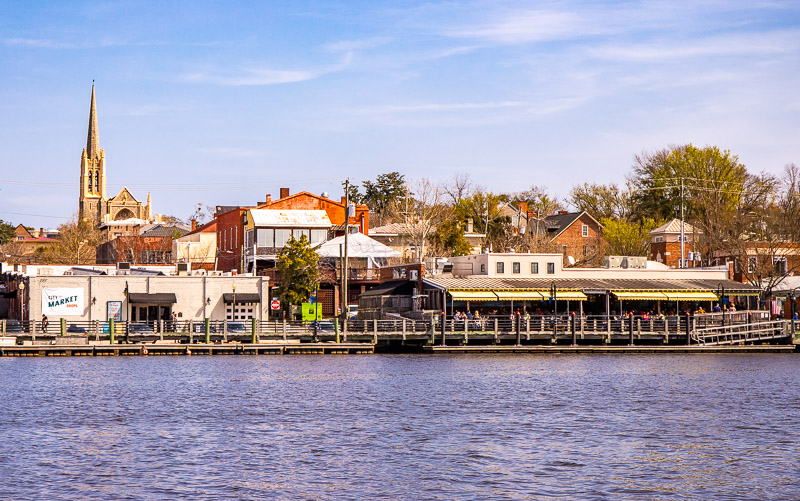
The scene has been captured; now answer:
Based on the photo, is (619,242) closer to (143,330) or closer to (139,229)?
(143,330)

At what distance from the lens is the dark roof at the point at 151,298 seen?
74.6 metres

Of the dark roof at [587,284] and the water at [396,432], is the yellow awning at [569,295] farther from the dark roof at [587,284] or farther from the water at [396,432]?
the water at [396,432]

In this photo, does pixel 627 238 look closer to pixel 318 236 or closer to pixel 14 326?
pixel 318 236

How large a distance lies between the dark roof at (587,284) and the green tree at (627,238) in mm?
32869

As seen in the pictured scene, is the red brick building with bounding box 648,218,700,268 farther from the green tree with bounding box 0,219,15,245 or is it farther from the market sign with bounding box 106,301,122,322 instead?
the green tree with bounding box 0,219,15,245

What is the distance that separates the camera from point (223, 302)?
77.8 metres

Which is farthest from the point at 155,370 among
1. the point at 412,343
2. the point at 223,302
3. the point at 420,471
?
the point at 420,471

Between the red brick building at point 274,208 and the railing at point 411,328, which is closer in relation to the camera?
the railing at point 411,328

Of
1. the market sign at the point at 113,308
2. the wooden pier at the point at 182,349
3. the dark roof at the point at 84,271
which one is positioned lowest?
the wooden pier at the point at 182,349

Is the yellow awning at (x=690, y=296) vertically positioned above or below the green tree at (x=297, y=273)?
below

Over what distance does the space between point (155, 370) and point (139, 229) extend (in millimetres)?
140302

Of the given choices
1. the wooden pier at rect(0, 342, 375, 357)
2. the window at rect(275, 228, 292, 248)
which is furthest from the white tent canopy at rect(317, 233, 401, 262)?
the wooden pier at rect(0, 342, 375, 357)

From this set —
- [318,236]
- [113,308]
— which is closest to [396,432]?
[113,308]

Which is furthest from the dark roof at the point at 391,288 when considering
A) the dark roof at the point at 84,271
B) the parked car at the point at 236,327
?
the dark roof at the point at 84,271
